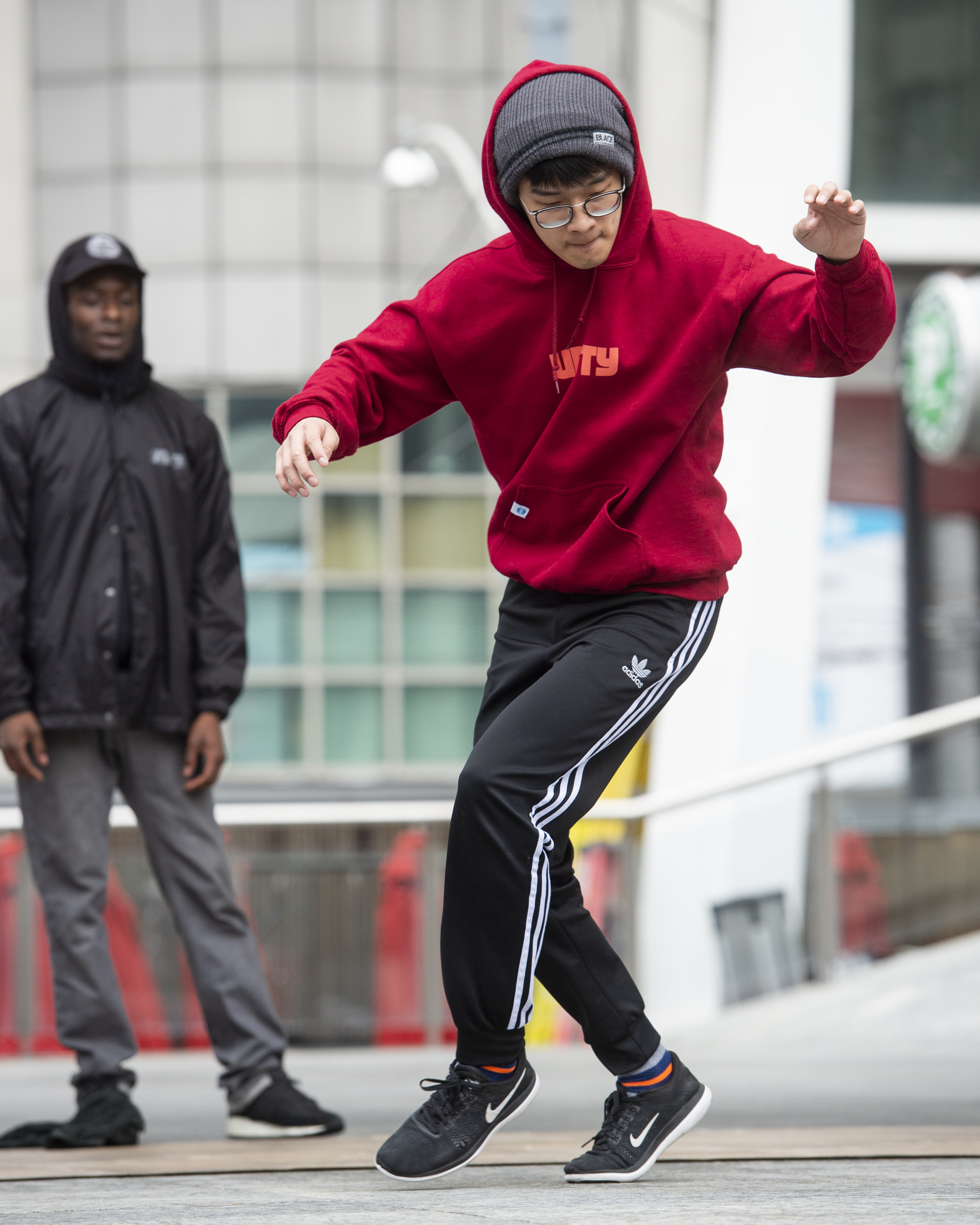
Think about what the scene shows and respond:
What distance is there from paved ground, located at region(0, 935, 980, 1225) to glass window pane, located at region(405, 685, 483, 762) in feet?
32.8

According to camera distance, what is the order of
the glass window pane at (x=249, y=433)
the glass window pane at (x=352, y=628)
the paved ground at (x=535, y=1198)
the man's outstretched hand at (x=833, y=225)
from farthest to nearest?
the glass window pane at (x=352, y=628) < the glass window pane at (x=249, y=433) < the man's outstretched hand at (x=833, y=225) < the paved ground at (x=535, y=1198)

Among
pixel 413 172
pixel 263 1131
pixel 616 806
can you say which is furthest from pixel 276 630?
pixel 263 1131

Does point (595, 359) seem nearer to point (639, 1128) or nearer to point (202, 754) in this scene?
point (639, 1128)

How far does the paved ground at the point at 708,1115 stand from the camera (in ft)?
7.22

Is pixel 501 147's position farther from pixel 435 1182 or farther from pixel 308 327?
pixel 308 327

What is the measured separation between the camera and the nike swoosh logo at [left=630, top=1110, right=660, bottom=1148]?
8.28ft

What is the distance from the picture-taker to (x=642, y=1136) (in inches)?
99.8

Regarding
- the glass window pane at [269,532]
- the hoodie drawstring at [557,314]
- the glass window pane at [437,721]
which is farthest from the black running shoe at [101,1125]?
the glass window pane at [437,721]

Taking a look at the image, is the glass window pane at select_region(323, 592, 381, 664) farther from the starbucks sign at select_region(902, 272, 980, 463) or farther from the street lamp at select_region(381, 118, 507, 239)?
the starbucks sign at select_region(902, 272, 980, 463)

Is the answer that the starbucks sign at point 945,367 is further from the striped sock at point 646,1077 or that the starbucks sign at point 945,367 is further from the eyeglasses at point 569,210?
the striped sock at point 646,1077

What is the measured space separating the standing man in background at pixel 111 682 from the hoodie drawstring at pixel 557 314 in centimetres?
123

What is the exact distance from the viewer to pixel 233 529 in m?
3.77

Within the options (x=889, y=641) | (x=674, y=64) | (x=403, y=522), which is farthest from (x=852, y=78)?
(x=403, y=522)

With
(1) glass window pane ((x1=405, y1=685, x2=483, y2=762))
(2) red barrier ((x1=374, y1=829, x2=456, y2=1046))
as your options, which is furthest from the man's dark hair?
(1) glass window pane ((x1=405, y1=685, x2=483, y2=762))
